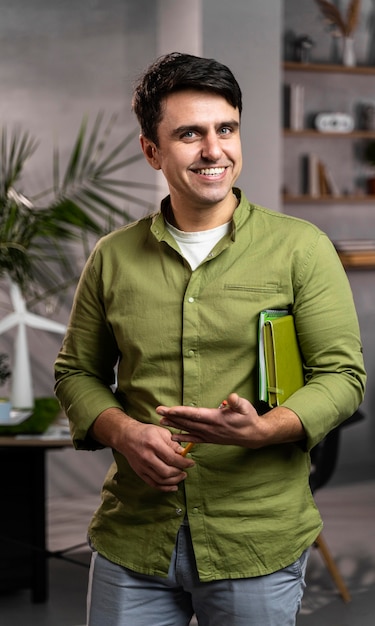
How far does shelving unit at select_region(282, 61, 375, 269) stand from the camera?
609 centimetres

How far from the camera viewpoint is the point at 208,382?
177 cm

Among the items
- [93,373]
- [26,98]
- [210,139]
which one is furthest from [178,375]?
[26,98]

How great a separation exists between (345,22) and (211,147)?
16.1 feet

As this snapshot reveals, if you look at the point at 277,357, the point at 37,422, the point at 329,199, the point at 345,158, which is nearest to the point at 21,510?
the point at 37,422

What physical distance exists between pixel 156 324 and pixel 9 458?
247cm

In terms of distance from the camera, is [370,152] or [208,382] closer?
[208,382]

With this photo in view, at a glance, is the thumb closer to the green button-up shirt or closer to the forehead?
the green button-up shirt

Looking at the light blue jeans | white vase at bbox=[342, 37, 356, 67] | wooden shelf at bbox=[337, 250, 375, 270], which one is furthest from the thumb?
white vase at bbox=[342, 37, 356, 67]

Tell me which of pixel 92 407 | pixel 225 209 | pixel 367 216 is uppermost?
pixel 225 209

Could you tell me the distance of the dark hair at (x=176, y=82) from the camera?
1.72 metres

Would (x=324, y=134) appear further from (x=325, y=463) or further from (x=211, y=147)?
(x=211, y=147)

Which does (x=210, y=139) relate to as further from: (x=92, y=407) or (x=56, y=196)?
(x=56, y=196)

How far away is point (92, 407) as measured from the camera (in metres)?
1.87

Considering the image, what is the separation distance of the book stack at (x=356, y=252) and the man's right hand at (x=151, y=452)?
4398mm
